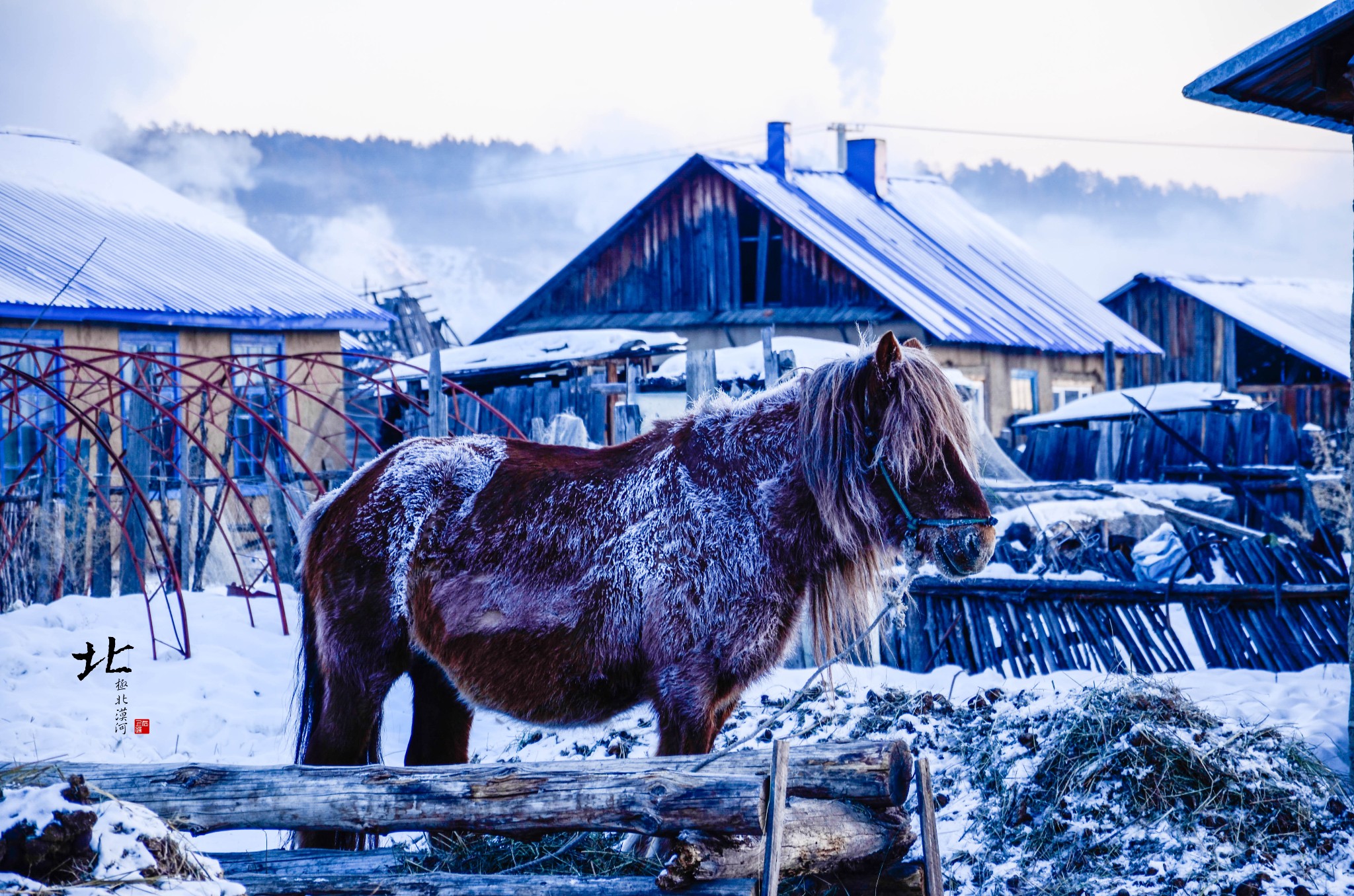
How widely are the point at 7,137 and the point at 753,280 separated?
13.1m

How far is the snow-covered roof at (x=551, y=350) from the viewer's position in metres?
14.2

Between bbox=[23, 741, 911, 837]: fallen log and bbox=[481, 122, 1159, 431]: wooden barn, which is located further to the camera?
bbox=[481, 122, 1159, 431]: wooden barn

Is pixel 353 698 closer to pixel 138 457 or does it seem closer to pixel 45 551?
pixel 138 457

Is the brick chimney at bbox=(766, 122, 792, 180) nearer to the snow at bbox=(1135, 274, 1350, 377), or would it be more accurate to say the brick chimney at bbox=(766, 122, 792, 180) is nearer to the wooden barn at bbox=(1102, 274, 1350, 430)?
the wooden barn at bbox=(1102, 274, 1350, 430)

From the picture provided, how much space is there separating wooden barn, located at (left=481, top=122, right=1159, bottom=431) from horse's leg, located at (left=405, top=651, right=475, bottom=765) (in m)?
14.6

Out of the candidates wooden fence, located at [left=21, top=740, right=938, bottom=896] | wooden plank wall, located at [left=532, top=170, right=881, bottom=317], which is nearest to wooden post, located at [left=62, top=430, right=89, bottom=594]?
wooden fence, located at [left=21, top=740, right=938, bottom=896]

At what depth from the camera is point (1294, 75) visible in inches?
196

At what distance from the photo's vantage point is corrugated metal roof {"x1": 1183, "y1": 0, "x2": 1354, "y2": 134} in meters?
4.50

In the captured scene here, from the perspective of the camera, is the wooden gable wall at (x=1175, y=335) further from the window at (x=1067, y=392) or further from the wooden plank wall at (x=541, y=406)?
the wooden plank wall at (x=541, y=406)

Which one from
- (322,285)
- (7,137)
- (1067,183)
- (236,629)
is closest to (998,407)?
(322,285)

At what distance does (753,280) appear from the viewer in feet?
69.1

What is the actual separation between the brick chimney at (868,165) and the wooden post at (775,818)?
77.7 ft

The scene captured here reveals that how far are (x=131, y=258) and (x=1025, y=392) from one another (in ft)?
52.6

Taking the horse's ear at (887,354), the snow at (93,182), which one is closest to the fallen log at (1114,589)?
the horse's ear at (887,354)
